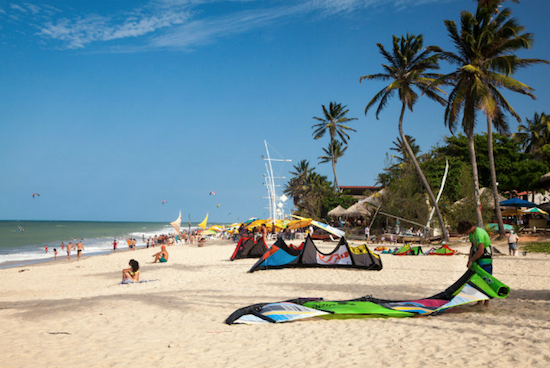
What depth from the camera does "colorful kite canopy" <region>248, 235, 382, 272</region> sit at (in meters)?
13.6

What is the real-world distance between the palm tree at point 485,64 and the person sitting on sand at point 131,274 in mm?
17038

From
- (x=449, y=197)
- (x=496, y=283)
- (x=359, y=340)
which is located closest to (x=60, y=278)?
(x=359, y=340)

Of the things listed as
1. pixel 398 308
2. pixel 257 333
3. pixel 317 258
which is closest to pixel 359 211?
pixel 317 258

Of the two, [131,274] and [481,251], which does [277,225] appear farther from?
[481,251]

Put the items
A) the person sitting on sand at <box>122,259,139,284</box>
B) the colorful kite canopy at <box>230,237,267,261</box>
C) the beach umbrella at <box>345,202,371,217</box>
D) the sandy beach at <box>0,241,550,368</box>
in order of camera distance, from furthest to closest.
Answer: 1. the beach umbrella at <box>345,202,371,217</box>
2. the colorful kite canopy at <box>230,237,267,261</box>
3. the person sitting on sand at <box>122,259,139,284</box>
4. the sandy beach at <box>0,241,550,368</box>

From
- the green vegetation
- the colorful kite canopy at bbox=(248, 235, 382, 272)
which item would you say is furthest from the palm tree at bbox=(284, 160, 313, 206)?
the colorful kite canopy at bbox=(248, 235, 382, 272)

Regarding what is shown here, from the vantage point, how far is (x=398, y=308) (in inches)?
257

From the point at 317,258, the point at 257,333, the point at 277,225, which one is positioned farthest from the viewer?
the point at 277,225

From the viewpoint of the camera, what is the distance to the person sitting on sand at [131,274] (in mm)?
12039

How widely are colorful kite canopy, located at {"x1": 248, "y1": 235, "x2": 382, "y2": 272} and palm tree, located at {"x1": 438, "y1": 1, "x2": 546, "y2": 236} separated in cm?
1054

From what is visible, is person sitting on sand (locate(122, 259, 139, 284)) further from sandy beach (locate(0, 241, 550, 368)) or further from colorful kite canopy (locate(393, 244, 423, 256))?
colorful kite canopy (locate(393, 244, 423, 256))

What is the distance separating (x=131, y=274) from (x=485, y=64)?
19.7 metres

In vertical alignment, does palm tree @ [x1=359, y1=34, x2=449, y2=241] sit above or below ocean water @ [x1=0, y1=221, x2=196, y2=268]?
above

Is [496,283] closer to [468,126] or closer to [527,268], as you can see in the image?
[527,268]
